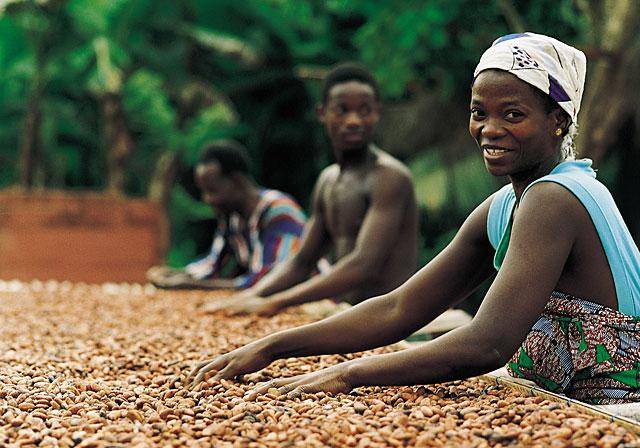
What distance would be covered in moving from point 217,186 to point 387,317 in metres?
3.87

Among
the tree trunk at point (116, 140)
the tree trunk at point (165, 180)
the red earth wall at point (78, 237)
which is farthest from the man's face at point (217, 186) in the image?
the tree trunk at point (165, 180)

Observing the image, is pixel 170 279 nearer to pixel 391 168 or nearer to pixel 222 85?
pixel 391 168

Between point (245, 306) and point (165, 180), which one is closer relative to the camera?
point (245, 306)

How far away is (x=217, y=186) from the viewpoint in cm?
643

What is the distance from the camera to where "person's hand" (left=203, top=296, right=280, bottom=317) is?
4.50 meters

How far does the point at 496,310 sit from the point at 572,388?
369mm


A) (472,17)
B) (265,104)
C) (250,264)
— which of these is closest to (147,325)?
(250,264)

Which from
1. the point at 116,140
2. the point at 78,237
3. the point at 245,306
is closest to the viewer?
the point at 245,306

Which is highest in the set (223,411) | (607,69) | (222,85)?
(222,85)

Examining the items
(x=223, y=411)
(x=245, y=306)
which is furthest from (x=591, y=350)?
(x=245, y=306)

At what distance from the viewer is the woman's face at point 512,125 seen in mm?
2342

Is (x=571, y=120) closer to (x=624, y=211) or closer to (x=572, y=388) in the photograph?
(x=572, y=388)

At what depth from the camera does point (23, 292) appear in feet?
20.7

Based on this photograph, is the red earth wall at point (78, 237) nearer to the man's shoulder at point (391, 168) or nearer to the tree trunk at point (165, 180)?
the tree trunk at point (165, 180)
